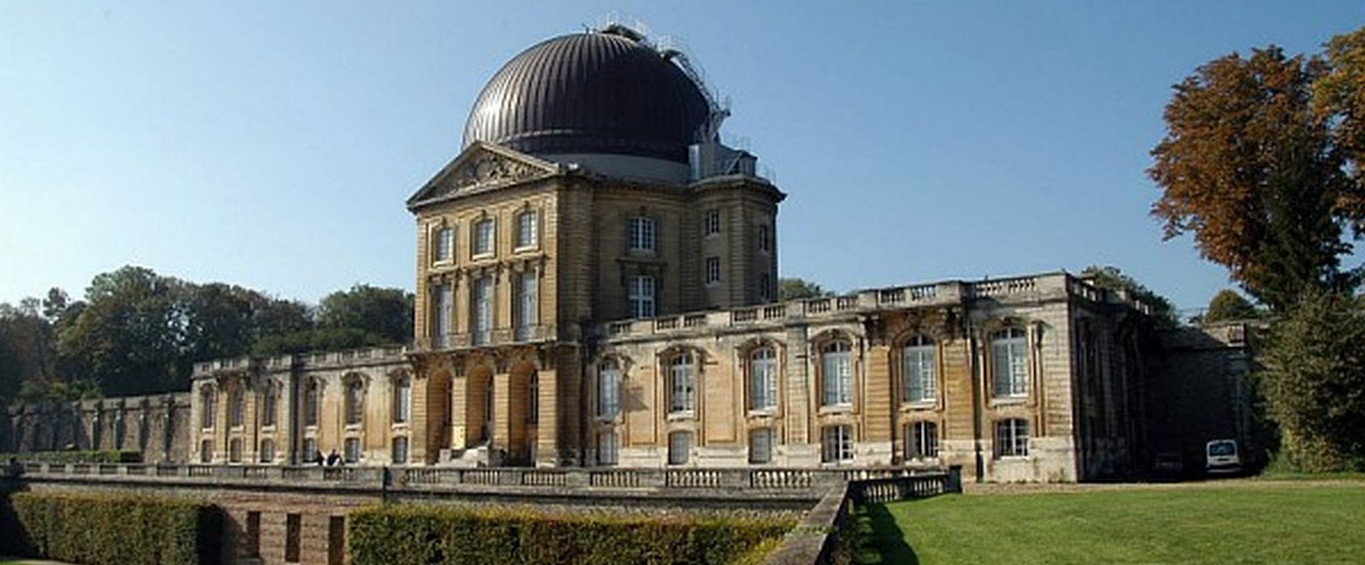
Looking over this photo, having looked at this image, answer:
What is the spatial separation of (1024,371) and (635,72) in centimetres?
2120

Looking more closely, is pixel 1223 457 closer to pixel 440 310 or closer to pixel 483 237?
pixel 483 237

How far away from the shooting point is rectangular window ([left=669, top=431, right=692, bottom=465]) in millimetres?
43500

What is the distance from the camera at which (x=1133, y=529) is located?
56.0ft

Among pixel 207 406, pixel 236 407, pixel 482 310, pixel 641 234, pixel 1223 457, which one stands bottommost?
pixel 1223 457

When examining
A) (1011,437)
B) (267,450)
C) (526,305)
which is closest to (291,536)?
(526,305)

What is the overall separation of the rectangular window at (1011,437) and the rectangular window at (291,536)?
19529 millimetres

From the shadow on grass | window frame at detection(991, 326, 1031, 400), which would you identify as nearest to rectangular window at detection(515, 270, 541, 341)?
window frame at detection(991, 326, 1031, 400)

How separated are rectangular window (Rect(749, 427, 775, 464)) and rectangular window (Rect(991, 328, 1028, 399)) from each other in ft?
25.0

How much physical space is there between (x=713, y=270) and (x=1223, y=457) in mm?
19754

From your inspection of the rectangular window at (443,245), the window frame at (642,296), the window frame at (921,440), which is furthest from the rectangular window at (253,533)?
the window frame at (921,440)

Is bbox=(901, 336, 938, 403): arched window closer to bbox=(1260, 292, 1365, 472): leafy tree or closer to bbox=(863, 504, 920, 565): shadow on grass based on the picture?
bbox=(1260, 292, 1365, 472): leafy tree

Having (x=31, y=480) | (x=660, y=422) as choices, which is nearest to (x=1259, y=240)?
(x=660, y=422)

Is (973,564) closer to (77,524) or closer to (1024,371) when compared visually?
(1024,371)

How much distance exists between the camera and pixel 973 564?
15.0 meters
